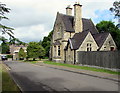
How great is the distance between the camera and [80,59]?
83.1 ft

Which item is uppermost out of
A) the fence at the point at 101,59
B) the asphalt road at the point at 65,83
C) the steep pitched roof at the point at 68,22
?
the steep pitched roof at the point at 68,22

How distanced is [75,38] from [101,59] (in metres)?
11.5

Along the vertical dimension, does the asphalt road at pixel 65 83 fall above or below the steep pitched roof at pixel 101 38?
below

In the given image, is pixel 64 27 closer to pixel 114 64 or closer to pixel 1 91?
pixel 114 64

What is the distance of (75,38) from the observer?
30.4 m

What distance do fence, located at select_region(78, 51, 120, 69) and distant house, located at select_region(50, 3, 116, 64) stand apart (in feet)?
9.93

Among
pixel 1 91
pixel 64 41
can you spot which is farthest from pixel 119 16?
pixel 1 91

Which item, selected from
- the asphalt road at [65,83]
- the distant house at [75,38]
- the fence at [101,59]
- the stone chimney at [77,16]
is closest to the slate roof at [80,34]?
the distant house at [75,38]

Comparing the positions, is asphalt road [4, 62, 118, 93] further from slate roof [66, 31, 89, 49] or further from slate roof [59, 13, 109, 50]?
slate roof [59, 13, 109, 50]

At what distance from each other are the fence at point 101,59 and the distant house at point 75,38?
3.03 meters

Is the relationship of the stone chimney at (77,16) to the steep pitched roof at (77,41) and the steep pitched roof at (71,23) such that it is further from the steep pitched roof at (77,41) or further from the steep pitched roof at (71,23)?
the steep pitched roof at (77,41)

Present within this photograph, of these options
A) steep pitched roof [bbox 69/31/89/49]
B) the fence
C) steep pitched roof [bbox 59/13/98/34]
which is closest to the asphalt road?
the fence

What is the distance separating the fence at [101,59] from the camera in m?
17.2

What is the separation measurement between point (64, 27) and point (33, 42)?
12.4 m
